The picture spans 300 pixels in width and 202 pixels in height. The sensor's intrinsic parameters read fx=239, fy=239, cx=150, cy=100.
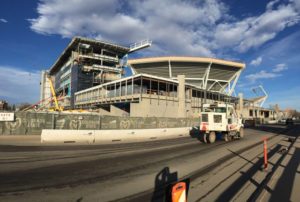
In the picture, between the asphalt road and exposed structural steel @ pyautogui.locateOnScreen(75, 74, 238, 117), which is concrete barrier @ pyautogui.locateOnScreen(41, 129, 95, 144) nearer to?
the asphalt road

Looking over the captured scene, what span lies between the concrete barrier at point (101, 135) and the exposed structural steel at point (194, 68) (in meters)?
39.3

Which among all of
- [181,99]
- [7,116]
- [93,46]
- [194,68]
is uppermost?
[93,46]

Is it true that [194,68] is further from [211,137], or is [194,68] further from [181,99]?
[211,137]

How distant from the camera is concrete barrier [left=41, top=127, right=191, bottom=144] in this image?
1909 centimetres

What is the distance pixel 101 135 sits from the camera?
21297 mm

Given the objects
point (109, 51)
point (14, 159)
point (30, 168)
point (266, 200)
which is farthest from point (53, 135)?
point (109, 51)

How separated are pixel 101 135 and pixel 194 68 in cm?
4995

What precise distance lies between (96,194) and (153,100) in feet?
108

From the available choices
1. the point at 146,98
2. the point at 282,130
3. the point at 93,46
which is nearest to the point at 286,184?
the point at 146,98

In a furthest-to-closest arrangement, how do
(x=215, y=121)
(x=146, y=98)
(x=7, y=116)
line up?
(x=146, y=98)
(x=7, y=116)
(x=215, y=121)

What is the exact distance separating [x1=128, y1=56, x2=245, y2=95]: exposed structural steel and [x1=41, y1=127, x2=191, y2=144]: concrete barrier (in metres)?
39.3

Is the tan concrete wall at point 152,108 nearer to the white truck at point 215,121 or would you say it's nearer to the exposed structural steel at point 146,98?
the exposed structural steel at point 146,98

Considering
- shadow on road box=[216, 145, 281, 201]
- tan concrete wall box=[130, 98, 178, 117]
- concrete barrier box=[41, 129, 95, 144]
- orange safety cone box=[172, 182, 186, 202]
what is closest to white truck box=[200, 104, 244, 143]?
shadow on road box=[216, 145, 281, 201]

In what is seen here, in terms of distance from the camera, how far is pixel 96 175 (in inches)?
332
